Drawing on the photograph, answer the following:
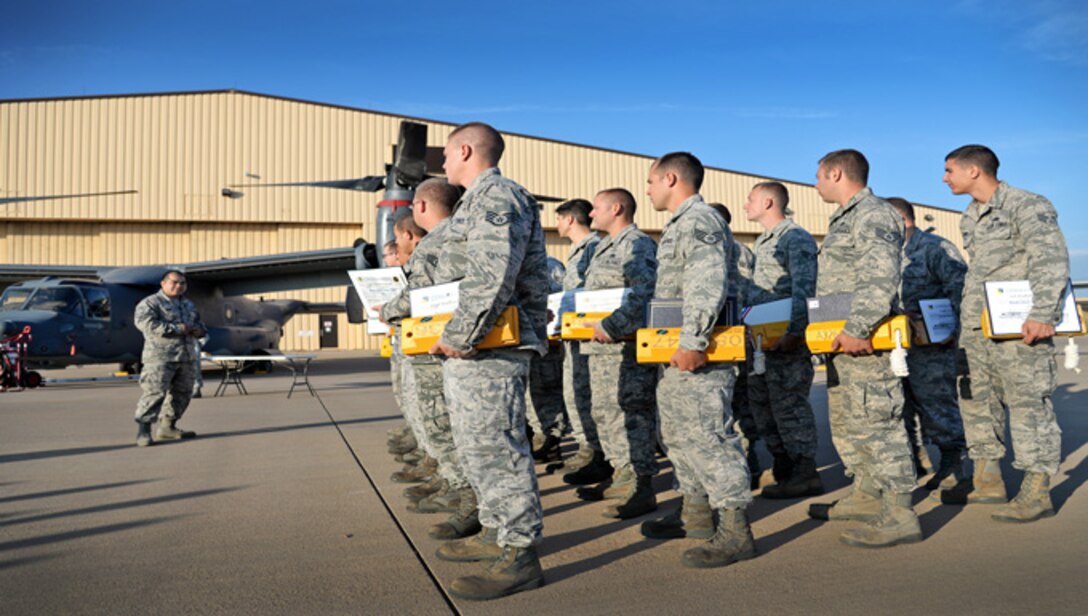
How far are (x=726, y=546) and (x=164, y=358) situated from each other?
6.08m

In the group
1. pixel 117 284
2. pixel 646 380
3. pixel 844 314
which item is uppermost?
pixel 117 284

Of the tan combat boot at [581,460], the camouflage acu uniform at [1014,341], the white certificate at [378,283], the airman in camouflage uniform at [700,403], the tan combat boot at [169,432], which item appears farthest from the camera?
the tan combat boot at [169,432]

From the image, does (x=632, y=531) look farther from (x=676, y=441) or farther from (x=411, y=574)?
(x=411, y=574)

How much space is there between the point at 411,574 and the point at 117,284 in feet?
51.0

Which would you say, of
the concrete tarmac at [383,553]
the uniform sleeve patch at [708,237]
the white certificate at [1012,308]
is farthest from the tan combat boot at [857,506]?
the uniform sleeve patch at [708,237]

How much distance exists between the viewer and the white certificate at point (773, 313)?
4551 millimetres

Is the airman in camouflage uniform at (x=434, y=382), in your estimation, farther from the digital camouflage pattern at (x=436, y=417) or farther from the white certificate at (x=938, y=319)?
the white certificate at (x=938, y=319)

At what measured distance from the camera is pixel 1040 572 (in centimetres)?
310

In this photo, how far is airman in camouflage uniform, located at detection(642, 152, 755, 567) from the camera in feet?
11.1

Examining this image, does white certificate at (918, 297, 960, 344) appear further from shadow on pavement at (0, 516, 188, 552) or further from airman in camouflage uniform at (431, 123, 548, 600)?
shadow on pavement at (0, 516, 188, 552)

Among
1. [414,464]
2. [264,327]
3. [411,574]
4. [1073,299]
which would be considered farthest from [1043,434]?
[264,327]

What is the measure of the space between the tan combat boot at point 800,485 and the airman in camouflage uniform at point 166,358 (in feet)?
18.9

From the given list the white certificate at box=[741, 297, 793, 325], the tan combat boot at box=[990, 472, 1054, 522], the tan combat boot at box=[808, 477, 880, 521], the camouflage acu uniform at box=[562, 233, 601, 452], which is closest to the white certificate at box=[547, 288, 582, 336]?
the camouflage acu uniform at box=[562, 233, 601, 452]

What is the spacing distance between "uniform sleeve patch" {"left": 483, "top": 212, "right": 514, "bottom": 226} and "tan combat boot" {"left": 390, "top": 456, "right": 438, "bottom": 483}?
8.83 ft
